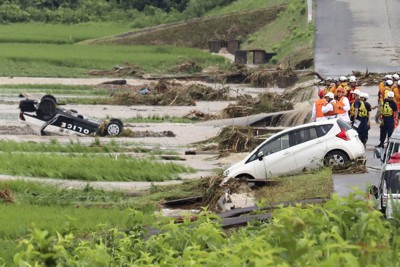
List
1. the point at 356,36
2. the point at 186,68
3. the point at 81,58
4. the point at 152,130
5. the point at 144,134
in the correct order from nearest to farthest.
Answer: the point at 144,134 < the point at 152,130 < the point at 356,36 < the point at 186,68 < the point at 81,58

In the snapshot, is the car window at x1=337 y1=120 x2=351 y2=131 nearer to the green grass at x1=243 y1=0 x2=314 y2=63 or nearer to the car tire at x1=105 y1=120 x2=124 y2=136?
the car tire at x1=105 y1=120 x2=124 y2=136

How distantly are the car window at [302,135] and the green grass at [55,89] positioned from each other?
28031mm

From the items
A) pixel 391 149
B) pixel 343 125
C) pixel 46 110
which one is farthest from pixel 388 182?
pixel 46 110

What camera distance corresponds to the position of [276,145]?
79.9 feet

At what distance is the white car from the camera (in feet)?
78.0

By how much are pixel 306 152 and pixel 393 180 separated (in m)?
7.61

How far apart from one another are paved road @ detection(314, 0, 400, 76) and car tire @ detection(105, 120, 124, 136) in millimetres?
15885

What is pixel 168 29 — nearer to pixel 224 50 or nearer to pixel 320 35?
pixel 224 50

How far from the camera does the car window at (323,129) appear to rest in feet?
78.7

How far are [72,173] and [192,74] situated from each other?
3444 centimetres

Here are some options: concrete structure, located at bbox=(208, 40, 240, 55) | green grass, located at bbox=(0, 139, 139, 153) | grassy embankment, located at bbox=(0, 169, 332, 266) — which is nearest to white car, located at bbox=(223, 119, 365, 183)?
grassy embankment, located at bbox=(0, 169, 332, 266)

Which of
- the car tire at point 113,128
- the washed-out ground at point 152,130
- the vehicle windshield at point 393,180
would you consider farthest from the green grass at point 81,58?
the vehicle windshield at point 393,180

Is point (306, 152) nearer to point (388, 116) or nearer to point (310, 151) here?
point (310, 151)

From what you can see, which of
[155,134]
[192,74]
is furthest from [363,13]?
[155,134]
